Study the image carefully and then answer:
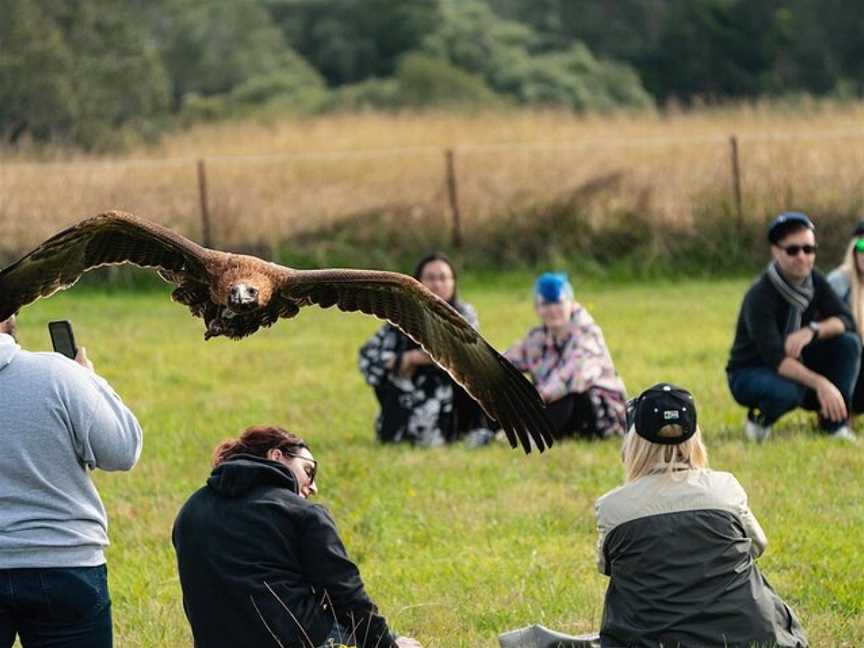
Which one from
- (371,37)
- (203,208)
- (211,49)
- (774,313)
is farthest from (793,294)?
(211,49)

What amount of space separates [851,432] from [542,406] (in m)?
A: 4.07

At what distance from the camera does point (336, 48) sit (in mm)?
53469

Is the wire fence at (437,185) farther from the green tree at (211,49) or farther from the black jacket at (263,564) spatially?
the green tree at (211,49)

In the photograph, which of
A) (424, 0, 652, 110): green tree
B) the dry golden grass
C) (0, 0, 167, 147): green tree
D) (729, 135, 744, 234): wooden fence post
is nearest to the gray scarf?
the dry golden grass

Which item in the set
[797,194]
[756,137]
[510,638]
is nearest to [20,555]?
[510,638]

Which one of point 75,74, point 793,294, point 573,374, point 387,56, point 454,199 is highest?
point 793,294

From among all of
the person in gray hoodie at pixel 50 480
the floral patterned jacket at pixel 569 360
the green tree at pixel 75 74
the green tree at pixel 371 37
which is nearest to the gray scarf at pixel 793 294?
the floral patterned jacket at pixel 569 360

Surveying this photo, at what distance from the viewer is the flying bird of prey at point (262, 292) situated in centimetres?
625

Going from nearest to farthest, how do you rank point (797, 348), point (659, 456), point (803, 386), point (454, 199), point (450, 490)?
point (659, 456)
point (450, 490)
point (797, 348)
point (803, 386)
point (454, 199)

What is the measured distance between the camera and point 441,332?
22.0ft

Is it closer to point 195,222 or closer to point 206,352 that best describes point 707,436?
point 206,352

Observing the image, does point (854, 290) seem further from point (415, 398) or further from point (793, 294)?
point (415, 398)

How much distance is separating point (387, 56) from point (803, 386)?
45.2m

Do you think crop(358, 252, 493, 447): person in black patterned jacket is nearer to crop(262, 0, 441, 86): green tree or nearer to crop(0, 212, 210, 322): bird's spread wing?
crop(0, 212, 210, 322): bird's spread wing
